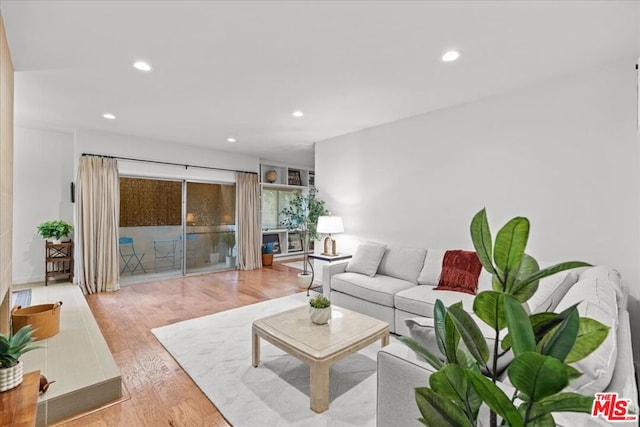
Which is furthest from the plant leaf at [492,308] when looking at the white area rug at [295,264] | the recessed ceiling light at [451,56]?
the white area rug at [295,264]

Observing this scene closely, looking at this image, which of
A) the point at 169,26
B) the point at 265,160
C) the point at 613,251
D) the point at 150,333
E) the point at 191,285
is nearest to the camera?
the point at 169,26

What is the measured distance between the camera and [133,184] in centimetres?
538

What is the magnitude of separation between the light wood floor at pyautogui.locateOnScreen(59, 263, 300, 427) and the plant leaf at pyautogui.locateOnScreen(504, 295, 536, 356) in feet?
6.39

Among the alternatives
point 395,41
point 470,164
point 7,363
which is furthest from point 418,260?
point 7,363

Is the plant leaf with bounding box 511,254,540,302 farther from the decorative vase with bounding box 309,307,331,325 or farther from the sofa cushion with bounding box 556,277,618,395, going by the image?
the decorative vase with bounding box 309,307,331,325

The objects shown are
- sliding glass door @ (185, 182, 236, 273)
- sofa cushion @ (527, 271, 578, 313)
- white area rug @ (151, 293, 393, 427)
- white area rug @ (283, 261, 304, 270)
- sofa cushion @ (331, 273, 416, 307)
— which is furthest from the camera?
white area rug @ (283, 261, 304, 270)

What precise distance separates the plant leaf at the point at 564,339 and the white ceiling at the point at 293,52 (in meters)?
1.99

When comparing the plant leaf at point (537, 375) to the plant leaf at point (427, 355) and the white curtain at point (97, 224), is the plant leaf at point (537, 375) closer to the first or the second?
the plant leaf at point (427, 355)

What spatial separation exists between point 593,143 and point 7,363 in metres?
4.68

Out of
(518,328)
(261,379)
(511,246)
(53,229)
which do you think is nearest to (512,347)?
(518,328)

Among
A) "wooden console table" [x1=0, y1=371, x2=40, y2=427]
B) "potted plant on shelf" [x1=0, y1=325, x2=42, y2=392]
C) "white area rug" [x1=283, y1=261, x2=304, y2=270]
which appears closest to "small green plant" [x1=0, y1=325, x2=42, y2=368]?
"potted plant on shelf" [x1=0, y1=325, x2=42, y2=392]

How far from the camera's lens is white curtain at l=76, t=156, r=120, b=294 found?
185 inches

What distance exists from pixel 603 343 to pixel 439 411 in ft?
2.22

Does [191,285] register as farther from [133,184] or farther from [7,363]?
[7,363]
